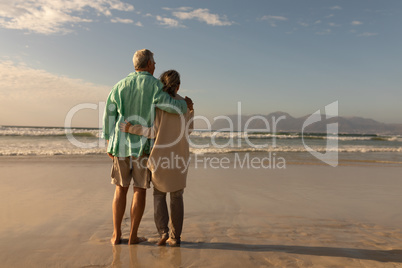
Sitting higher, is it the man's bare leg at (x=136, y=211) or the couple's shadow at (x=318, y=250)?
the man's bare leg at (x=136, y=211)

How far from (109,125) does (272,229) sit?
203 cm

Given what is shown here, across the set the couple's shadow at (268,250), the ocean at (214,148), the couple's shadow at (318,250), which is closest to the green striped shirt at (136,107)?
the couple's shadow at (268,250)

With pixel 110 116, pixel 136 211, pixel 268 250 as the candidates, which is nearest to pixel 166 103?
pixel 110 116

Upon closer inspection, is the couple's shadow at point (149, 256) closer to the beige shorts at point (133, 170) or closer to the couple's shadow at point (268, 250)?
the couple's shadow at point (268, 250)

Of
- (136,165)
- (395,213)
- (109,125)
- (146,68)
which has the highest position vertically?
(146,68)

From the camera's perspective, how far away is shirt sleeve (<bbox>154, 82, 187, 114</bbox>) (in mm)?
2586

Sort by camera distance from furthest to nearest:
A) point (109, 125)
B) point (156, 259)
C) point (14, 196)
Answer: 1. point (14, 196)
2. point (109, 125)
3. point (156, 259)

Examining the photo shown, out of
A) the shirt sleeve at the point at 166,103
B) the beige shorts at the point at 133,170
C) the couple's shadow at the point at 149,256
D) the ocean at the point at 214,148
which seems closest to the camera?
the couple's shadow at the point at 149,256

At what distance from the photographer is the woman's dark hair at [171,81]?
106 inches

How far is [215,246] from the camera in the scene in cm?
272

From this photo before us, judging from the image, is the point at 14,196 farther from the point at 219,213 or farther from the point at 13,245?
the point at 219,213

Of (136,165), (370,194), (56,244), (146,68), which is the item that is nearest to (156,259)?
(136,165)

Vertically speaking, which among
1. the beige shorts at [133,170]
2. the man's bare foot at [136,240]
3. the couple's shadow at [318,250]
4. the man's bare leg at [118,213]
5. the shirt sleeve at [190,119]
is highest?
the shirt sleeve at [190,119]

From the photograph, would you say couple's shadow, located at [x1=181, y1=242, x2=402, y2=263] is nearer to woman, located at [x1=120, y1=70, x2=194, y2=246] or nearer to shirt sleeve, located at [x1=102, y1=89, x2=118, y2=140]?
woman, located at [x1=120, y1=70, x2=194, y2=246]
